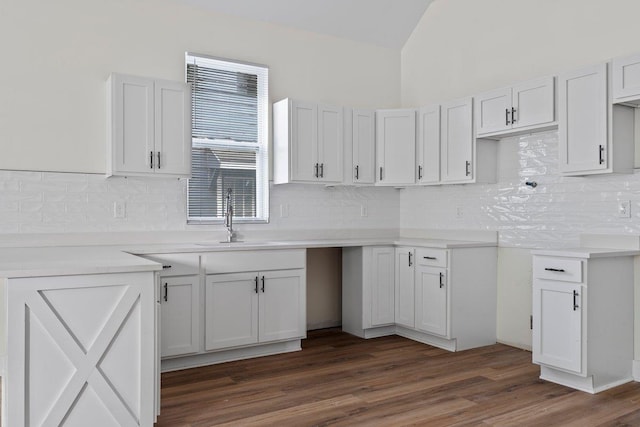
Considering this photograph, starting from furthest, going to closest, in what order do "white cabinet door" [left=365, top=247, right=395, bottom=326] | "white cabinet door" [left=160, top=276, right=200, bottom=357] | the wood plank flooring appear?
1. "white cabinet door" [left=365, top=247, right=395, bottom=326]
2. "white cabinet door" [left=160, top=276, right=200, bottom=357]
3. the wood plank flooring

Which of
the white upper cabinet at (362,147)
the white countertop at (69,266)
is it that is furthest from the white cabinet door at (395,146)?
the white countertop at (69,266)

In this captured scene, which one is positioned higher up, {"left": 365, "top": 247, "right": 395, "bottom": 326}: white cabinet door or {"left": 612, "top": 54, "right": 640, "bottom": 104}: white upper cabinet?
{"left": 612, "top": 54, "right": 640, "bottom": 104}: white upper cabinet

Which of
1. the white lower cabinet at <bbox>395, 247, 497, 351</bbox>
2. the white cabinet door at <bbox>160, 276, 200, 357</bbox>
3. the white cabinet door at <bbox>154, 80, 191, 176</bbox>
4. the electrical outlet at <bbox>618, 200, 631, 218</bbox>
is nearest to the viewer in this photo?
the electrical outlet at <bbox>618, 200, 631, 218</bbox>

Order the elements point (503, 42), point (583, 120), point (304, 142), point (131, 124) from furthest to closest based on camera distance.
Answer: point (304, 142) → point (503, 42) → point (131, 124) → point (583, 120)

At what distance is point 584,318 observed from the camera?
3.43 metres

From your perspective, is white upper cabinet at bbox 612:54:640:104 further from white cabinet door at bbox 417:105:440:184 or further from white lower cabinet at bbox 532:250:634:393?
white cabinet door at bbox 417:105:440:184

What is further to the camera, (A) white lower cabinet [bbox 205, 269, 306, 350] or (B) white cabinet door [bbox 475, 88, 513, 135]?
(B) white cabinet door [bbox 475, 88, 513, 135]

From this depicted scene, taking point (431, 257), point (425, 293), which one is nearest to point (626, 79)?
point (431, 257)

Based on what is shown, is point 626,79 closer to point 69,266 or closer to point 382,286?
point 382,286

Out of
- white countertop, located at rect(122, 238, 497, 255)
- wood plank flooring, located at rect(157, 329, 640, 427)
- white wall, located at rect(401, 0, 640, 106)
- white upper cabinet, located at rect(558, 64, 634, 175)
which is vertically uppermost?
white wall, located at rect(401, 0, 640, 106)

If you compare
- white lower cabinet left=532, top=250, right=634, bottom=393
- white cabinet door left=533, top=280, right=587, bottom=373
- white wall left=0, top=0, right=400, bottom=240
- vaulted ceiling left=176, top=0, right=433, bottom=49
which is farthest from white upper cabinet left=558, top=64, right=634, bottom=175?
white wall left=0, top=0, right=400, bottom=240

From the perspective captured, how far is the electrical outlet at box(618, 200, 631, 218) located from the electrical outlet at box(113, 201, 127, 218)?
379 cm

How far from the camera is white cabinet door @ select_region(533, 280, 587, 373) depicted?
3471mm

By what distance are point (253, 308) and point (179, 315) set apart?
600 millimetres
